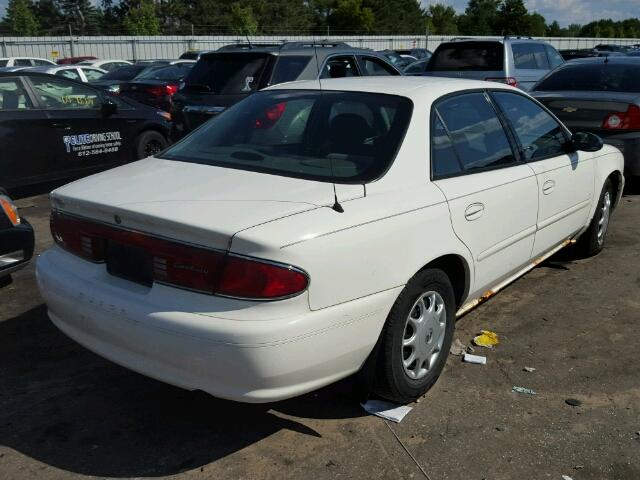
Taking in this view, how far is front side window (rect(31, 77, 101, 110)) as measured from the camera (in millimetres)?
7705

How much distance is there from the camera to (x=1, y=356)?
3.95 metres

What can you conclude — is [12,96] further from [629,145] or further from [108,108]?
[629,145]

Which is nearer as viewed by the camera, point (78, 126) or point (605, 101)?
point (605, 101)

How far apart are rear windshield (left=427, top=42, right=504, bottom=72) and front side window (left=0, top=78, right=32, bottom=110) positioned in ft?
22.8

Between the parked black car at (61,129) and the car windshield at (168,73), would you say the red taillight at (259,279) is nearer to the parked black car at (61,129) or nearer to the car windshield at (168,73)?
the parked black car at (61,129)

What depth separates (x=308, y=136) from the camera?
11.9 feet

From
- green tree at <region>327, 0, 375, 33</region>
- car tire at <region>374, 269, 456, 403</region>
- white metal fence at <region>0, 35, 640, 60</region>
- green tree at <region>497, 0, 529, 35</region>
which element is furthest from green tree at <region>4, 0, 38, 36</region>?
car tire at <region>374, 269, 456, 403</region>

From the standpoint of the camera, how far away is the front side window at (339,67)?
8484 millimetres

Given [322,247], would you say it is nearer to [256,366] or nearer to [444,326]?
[256,366]

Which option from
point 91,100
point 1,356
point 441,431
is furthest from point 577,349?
point 91,100

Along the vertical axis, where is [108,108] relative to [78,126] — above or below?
above

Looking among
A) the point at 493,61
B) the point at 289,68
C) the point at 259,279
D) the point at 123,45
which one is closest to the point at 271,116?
the point at 259,279

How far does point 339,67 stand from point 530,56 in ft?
15.7

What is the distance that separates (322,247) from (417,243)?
0.61 metres
